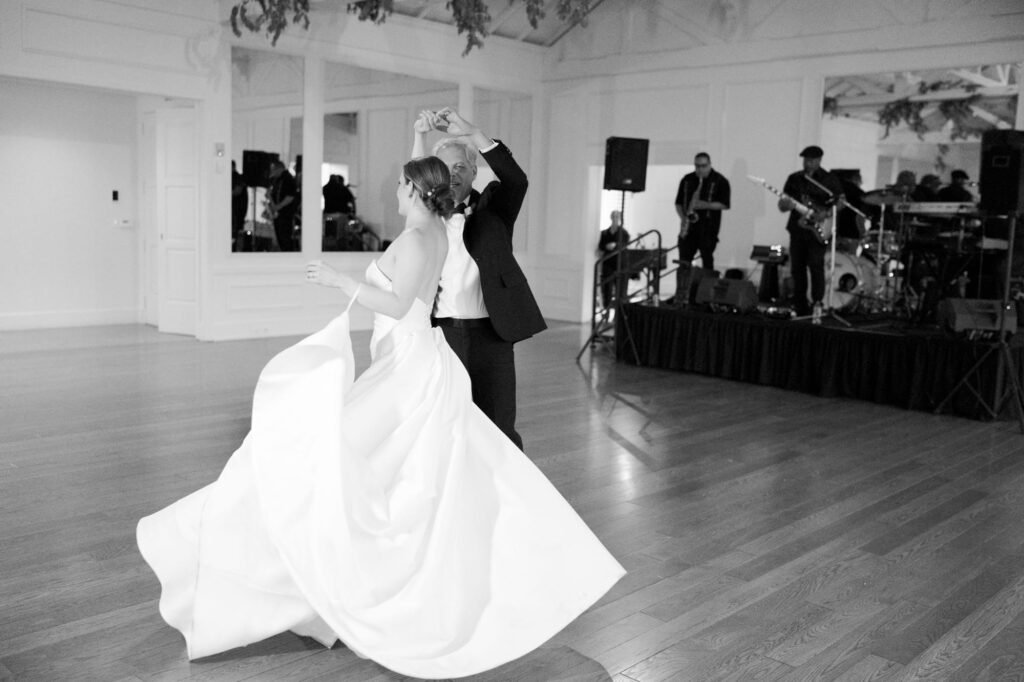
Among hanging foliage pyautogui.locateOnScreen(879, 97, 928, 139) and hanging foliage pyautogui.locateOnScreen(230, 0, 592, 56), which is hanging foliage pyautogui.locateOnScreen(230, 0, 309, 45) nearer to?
hanging foliage pyautogui.locateOnScreen(230, 0, 592, 56)

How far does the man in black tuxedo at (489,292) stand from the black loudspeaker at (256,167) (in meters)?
6.66

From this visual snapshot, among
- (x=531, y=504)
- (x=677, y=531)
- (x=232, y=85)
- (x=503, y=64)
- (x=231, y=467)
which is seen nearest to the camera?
(x=231, y=467)

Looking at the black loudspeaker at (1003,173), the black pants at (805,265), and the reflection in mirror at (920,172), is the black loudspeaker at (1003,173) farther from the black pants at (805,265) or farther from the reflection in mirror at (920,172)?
the black pants at (805,265)

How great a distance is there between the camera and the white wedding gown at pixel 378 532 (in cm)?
253

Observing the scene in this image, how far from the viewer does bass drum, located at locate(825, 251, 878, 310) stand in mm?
9359

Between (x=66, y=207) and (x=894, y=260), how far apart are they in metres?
8.70

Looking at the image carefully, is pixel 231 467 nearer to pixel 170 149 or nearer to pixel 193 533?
pixel 193 533

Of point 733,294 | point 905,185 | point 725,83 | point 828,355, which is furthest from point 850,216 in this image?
point 828,355

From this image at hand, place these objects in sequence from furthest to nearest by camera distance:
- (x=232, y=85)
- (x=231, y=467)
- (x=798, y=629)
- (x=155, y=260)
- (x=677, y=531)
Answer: (x=155, y=260) < (x=232, y=85) < (x=677, y=531) < (x=798, y=629) < (x=231, y=467)

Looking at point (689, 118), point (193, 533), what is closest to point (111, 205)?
point (689, 118)

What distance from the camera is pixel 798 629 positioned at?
313 cm

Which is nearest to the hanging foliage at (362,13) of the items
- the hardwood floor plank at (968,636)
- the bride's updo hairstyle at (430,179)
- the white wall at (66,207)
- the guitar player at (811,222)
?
the white wall at (66,207)

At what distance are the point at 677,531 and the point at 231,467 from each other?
2157 millimetres

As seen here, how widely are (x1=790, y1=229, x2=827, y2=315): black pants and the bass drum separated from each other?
2.46 ft
